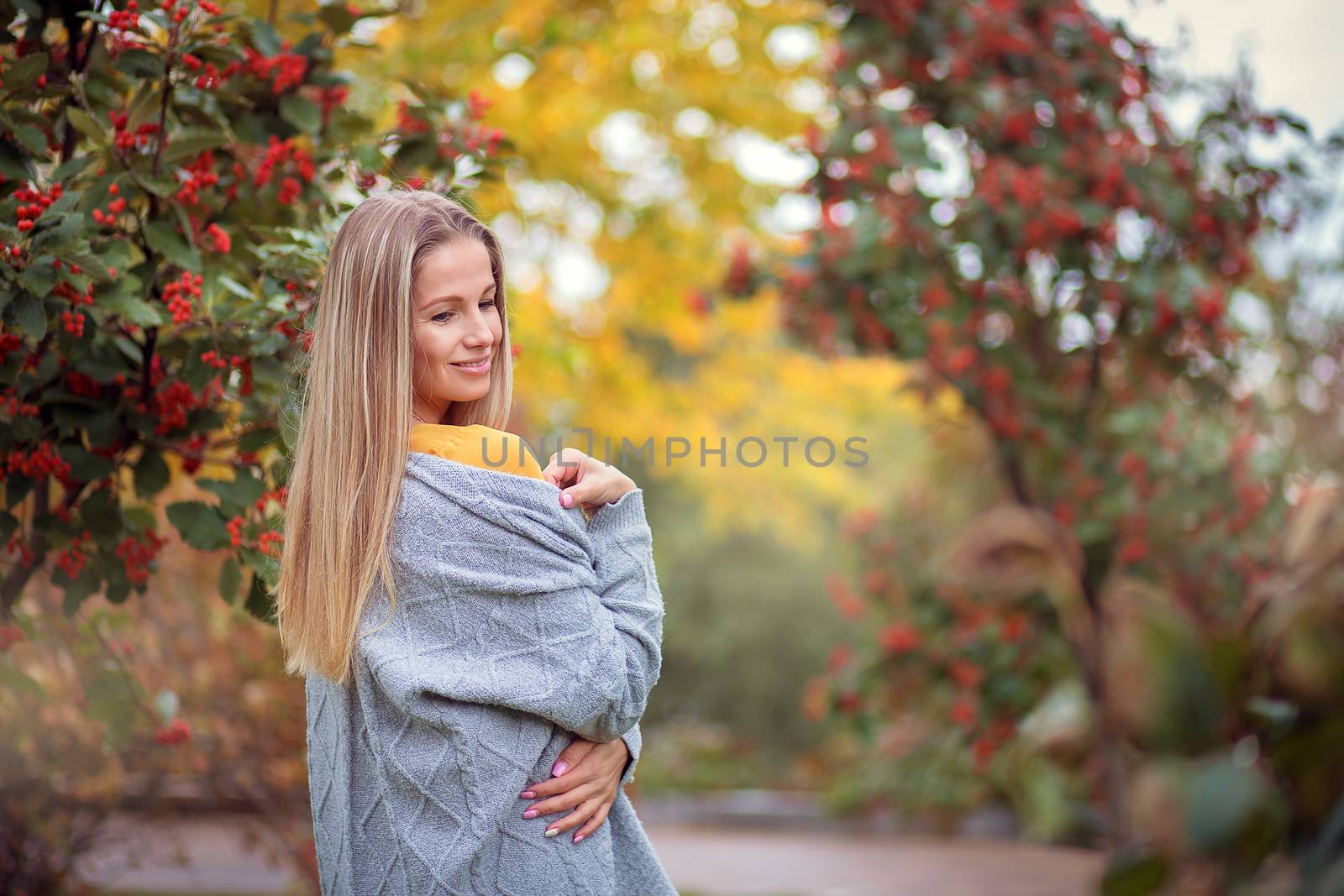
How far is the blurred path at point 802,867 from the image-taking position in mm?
5508

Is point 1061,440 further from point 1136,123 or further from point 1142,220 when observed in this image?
point 1136,123

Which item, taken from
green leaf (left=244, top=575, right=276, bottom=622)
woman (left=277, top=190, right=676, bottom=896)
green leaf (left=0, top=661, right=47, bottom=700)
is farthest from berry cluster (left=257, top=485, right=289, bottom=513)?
green leaf (left=0, top=661, right=47, bottom=700)

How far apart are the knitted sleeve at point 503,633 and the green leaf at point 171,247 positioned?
2.70ft

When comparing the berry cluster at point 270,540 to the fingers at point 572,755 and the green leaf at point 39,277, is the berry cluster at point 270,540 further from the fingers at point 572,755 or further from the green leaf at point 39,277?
the fingers at point 572,755

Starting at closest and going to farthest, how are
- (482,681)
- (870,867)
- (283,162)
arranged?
(482,681), (283,162), (870,867)

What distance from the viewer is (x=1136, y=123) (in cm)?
427

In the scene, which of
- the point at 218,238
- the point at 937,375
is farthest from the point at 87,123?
the point at 937,375

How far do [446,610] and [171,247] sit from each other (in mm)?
949

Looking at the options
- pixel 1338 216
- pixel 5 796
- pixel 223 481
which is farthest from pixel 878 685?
pixel 1338 216

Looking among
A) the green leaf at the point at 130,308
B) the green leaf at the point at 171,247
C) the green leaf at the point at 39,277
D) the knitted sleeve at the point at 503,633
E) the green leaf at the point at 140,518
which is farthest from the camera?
the green leaf at the point at 140,518

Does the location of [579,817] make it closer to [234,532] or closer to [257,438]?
[234,532]

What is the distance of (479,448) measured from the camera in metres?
1.56

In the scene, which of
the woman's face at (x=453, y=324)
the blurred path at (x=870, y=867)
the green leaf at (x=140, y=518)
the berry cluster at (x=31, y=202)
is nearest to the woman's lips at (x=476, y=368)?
the woman's face at (x=453, y=324)

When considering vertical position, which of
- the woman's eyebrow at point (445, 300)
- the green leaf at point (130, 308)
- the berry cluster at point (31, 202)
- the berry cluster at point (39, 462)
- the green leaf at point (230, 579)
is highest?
the woman's eyebrow at point (445, 300)
